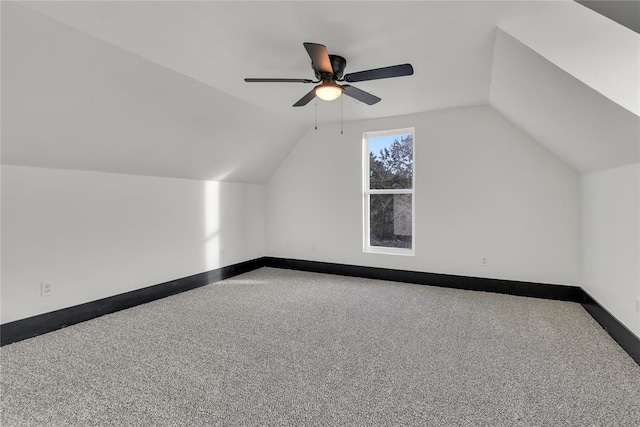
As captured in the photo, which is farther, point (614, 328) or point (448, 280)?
point (448, 280)

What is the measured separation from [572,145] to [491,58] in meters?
1.16

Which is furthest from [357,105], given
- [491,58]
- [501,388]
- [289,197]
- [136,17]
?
[501,388]

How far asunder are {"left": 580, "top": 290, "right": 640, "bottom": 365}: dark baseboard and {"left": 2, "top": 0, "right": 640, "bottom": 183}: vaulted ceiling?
1.30 metres

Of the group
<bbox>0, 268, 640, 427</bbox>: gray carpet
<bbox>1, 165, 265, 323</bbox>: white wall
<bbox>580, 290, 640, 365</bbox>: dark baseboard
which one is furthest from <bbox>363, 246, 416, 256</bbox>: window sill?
<bbox>1, 165, 265, 323</bbox>: white wall

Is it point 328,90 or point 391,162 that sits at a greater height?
point 328,90

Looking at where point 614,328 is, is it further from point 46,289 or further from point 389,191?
point 46,289

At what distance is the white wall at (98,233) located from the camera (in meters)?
2.62

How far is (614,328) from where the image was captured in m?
2.54

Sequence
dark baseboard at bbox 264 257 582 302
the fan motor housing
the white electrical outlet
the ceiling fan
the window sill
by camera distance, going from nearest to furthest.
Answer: the ceiling fan, the fan motor housing, the white electrical outlet, dark baseboard at bbox 264 257 582 302, the window sill

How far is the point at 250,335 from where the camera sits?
2.69m

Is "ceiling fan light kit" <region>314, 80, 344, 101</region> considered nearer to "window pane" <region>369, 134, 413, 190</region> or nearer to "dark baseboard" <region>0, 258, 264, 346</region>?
"window pane" <region>369, 134, 413, 190</region>

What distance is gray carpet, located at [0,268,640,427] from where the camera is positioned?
5.57 feet

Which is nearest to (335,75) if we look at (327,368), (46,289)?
(327,368)

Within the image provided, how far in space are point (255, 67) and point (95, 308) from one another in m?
2.85
